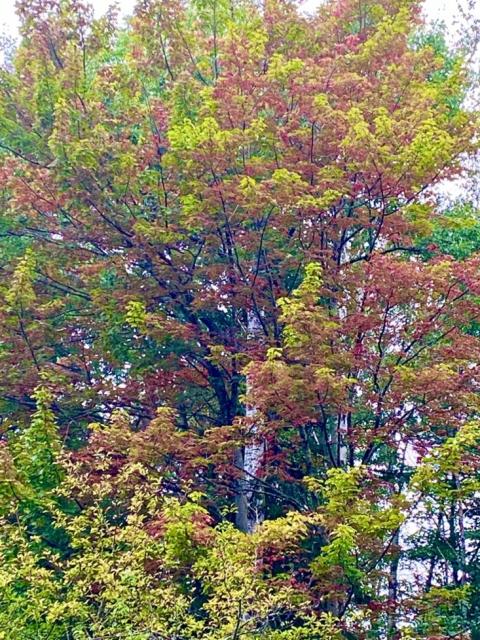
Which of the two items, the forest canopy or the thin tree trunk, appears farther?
the thin tree trunk

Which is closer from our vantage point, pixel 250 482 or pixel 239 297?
pixel 250 482

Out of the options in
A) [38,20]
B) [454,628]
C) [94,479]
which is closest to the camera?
[94,479]

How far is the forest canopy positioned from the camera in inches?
194

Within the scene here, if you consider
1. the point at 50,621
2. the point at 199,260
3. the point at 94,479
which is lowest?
the point at 50,621

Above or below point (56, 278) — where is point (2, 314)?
below

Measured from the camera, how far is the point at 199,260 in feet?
22.0

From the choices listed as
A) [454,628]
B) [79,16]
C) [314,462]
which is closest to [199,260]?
[314,462]

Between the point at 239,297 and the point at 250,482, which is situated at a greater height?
the point at 239,297

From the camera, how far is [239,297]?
6.40 meters

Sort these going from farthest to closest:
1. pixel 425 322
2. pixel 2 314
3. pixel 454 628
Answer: pixel 454 628
pixel 2 314
pixel 425 322

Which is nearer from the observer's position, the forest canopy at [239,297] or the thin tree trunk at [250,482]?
the forest canopy at [239,297]

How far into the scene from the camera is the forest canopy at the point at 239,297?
16.2 ft

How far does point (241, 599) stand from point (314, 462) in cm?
257

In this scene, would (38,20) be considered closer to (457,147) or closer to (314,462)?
(457,147)
